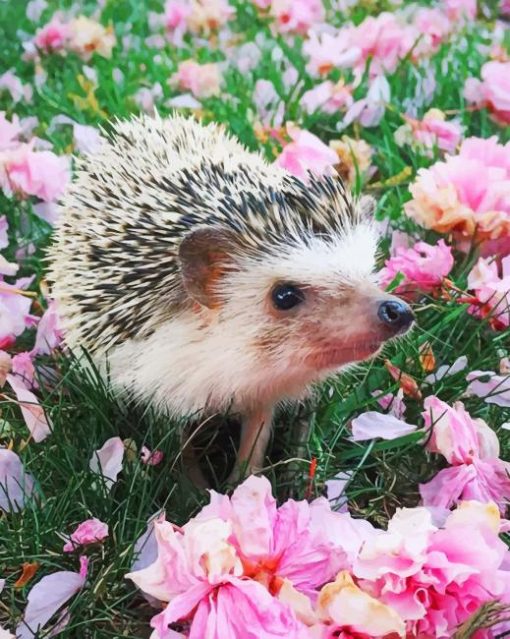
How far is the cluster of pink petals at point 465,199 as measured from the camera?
215cm

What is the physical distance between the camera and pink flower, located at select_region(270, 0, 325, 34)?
14.2 ft

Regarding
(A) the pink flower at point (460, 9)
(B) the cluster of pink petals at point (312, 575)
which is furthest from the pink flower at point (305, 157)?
(A) the pink flower at point (460, 9)

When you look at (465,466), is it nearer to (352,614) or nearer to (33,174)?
(352,614)

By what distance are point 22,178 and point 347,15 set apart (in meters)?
2.74

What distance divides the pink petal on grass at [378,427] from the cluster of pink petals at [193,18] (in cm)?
322

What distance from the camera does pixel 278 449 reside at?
177cm

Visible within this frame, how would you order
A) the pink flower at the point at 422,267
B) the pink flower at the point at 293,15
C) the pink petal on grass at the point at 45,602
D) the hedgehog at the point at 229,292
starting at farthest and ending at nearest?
the pink flower at the point at 293,15
the pink flower at the point at 422,267
the hedgehog at the point at 229,292
the pink petal on grass at the point at 45,602

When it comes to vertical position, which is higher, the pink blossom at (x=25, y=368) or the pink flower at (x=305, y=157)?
the pink flower at (x=305, y=157)

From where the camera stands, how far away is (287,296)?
1534 mm

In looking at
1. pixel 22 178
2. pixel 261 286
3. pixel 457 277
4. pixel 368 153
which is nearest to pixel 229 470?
pixel 261 286

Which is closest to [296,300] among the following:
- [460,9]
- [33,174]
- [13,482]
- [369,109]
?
[13,482]

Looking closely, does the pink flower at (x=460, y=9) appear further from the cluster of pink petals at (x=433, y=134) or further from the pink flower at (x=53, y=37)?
the pink flower at (x=53, y=37)

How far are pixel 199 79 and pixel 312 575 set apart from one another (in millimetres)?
2684

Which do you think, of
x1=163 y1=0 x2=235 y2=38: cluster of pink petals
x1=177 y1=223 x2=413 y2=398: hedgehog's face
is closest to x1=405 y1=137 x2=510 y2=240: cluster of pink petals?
x1=177 y1=223 x2=413 y2=398: hedgehog's face
